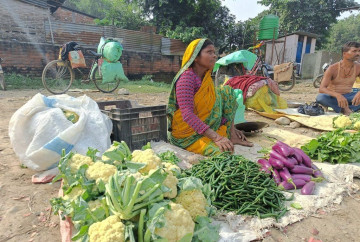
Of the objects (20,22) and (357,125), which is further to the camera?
(20,22)

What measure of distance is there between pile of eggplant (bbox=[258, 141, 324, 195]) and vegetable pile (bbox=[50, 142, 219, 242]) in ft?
3.26

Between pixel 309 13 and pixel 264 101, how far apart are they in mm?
16192

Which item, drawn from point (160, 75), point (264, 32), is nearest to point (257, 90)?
point (160, 75)

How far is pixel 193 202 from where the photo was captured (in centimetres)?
154

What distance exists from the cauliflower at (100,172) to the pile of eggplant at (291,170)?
4.70ft

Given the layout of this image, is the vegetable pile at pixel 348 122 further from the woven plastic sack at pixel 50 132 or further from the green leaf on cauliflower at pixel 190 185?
the woven plastic sack at pixel 50 132

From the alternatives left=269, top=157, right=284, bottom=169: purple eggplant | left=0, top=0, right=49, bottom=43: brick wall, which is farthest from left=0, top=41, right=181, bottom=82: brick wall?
left=269, top=157, right=284, bottom=169: purple eggplant

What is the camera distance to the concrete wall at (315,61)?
15.2 metres

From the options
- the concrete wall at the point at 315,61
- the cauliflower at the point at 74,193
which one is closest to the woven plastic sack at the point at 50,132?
the cauliflower at the point at 74,193

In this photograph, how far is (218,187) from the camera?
202cm

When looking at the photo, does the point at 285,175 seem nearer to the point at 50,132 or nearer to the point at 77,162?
the point at 77,162

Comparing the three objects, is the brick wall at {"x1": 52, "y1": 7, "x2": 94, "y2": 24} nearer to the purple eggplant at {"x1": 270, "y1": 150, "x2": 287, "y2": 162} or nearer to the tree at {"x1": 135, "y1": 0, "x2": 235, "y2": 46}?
the tree at {"x1": 135, "y1": 0, "x2": 235, "y2": 46}

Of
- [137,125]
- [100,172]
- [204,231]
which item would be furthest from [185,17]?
[204,231]

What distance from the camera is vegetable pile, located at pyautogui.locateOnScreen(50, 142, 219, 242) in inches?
50.1
